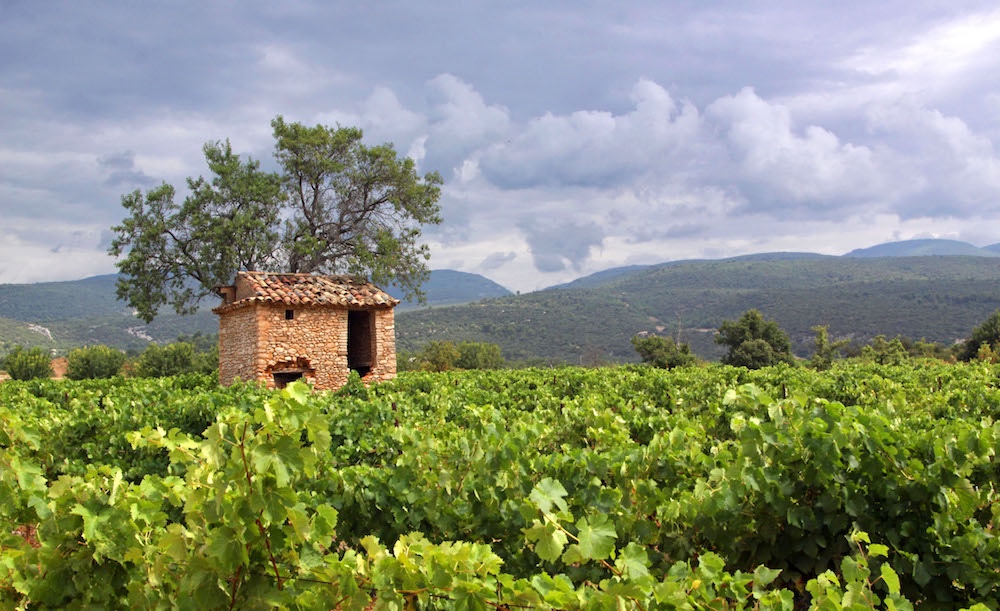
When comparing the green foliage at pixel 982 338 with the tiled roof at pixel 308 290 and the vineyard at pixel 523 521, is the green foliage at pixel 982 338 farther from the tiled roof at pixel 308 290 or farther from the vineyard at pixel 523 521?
the vineyard at pixel 523 521

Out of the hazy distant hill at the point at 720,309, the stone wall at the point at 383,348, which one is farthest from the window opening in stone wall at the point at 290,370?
the hazy distant hill at the point at 720,309

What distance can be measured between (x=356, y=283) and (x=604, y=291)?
115 meters

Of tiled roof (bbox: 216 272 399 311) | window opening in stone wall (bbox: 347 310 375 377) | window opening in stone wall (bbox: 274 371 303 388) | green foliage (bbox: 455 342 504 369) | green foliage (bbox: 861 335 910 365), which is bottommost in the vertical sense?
green foliage (bbox: 455 342 504 369)

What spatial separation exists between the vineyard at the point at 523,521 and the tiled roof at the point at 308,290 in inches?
540

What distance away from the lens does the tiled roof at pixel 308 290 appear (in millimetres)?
18547

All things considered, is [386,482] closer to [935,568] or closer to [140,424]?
[935,568]

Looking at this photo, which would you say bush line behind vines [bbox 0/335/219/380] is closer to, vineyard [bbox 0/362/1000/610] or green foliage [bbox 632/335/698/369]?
green foliage [bbox 632/335/698/369]

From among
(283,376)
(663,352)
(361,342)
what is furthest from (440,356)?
(283,376)

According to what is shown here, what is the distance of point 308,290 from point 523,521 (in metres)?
16.4

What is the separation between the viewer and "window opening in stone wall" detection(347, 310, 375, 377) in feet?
67.5

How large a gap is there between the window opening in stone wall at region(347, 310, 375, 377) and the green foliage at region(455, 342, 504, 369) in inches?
1148

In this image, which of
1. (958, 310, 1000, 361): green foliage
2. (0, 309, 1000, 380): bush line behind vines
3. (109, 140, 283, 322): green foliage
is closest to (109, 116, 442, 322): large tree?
(109, 140, 283, 322): green foliage

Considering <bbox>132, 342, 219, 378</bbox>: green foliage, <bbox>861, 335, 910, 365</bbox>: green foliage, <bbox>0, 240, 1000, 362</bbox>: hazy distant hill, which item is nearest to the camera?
<bbox>861, 335, 910, 365</bbox>: green foliage

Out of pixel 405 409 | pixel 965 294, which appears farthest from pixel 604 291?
pixel 405 409
